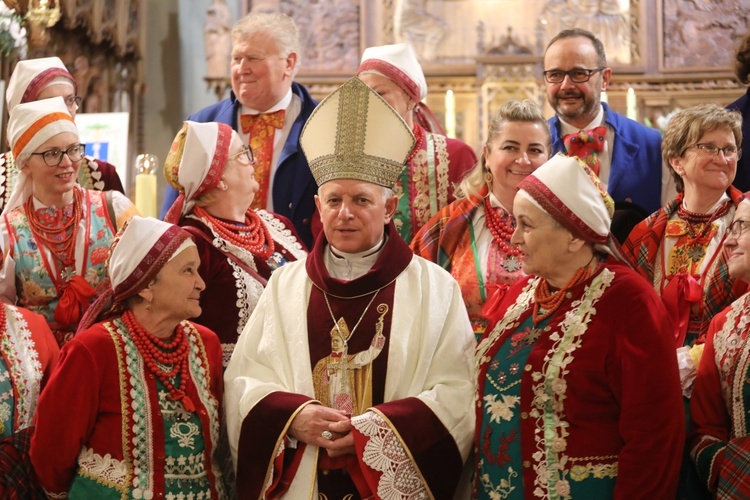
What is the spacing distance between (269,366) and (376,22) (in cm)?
552

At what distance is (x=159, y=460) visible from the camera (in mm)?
3797

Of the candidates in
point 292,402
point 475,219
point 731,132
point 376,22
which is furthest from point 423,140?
point 376,22

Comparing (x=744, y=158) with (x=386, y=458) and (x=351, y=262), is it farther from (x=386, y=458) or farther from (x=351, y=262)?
(x=386, y=458)

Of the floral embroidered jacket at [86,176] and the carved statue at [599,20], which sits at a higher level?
the carved statue at [599,20]

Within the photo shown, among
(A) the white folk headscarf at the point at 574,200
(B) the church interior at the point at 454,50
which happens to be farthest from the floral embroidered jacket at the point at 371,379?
(B) the church interior at the point at 454,50

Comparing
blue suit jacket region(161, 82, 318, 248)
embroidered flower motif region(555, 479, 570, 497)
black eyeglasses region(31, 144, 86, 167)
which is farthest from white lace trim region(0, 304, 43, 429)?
embroidered flower motif region(555, 479, 570, 497)

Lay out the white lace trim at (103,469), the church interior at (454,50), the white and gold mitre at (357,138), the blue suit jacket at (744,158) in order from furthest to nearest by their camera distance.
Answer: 1. the church interior at (454,50)
2. the blue suit jacket at (744,158)
3. the white and gold mitre at (357,138)
4. the white lace trim at (103,469)

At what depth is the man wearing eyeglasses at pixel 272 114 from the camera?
5305 millimetres

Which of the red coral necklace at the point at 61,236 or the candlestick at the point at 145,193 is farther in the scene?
the candlestick at the point at 145,193

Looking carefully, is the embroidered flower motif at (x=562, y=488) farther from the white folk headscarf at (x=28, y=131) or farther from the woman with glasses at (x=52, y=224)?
the white folk headscarf at (x=28, y=131)

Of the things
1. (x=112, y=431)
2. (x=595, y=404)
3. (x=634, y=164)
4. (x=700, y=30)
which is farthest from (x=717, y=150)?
(x=700, y=30)

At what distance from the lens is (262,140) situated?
5488 millimetres

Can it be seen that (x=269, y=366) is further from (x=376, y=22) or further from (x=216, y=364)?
(x=376, y=22)

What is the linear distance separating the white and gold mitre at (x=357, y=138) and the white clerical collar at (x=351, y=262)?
24 centimetres
